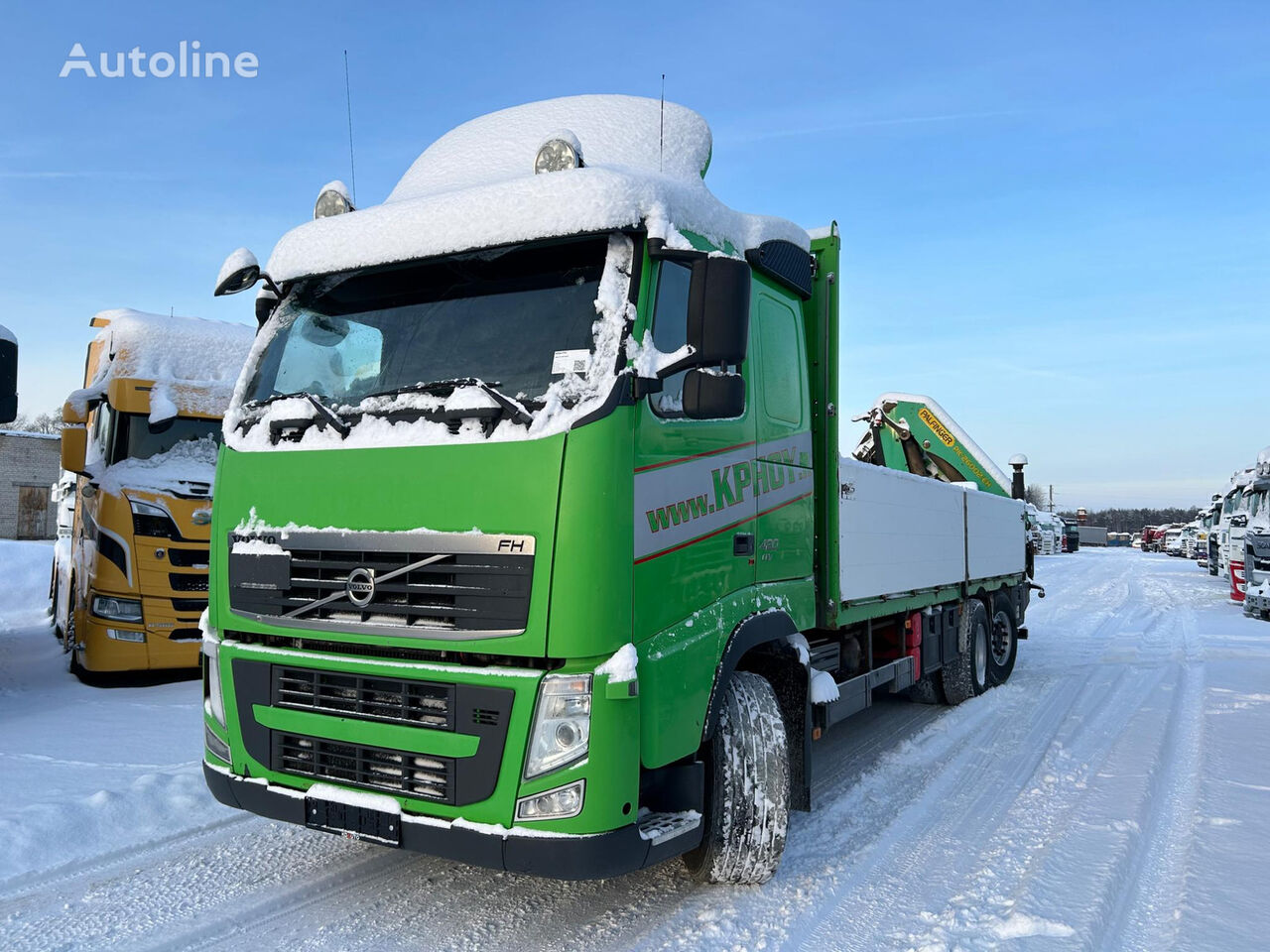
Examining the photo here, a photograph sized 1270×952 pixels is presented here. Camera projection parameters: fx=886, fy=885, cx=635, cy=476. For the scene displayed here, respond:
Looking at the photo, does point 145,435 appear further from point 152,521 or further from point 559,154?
point 559,154

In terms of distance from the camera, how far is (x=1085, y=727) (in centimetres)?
673

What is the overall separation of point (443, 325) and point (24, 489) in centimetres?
3850

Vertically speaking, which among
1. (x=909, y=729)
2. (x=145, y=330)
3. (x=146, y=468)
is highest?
(x=145, y=330)

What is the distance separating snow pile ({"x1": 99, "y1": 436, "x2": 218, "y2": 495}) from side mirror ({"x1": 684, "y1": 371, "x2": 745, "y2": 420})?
580 centimetres

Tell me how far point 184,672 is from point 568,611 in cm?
723

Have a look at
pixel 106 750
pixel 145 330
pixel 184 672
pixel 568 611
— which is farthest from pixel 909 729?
pixel 145 330

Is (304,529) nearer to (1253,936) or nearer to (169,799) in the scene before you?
(169,799)

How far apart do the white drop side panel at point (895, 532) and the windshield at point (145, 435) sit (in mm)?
5890

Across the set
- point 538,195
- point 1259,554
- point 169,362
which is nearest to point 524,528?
point 538,195

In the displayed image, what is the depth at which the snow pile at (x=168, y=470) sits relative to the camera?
25.3ft

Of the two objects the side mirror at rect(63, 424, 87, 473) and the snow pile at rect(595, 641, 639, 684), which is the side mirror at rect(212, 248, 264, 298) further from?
the side mirror at rect(63, 424, 87, 473)

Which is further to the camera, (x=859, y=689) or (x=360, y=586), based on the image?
(x=859, y=689)

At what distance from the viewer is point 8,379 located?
5.67m

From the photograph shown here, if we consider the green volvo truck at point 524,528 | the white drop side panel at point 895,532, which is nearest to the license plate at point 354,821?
the green volvo truck at point 524,528
